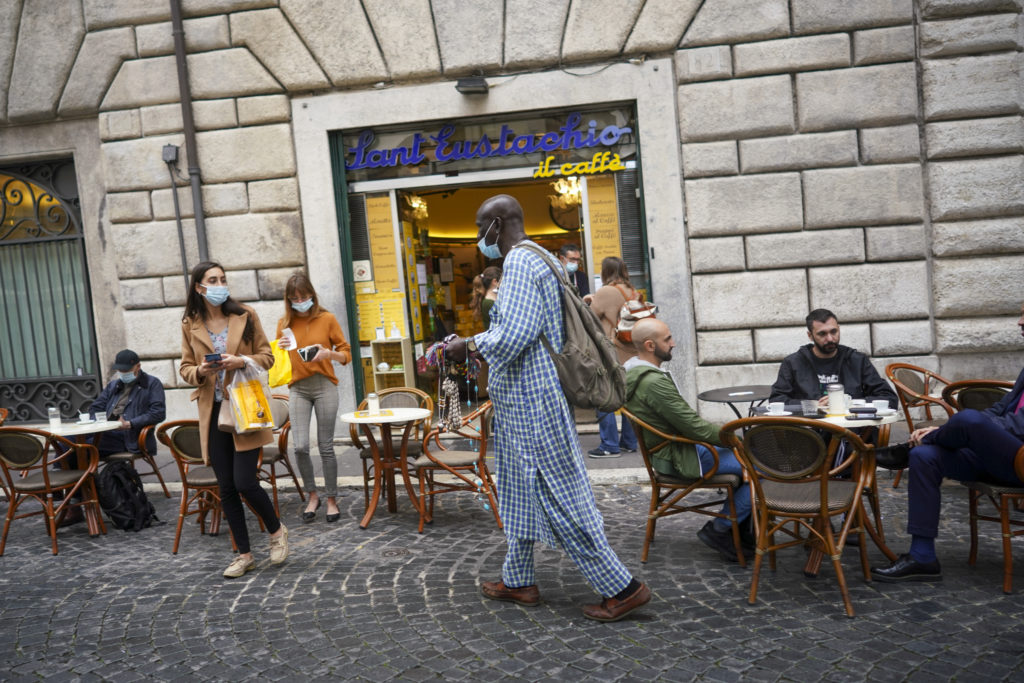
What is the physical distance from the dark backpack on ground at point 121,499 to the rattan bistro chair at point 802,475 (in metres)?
4.34

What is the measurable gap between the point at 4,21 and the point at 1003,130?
10226 mm

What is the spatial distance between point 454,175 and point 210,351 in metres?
4.54

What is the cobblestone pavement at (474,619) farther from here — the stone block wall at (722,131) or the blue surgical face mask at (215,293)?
the stone block wall at (722,131)

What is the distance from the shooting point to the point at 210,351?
4875 millimetres

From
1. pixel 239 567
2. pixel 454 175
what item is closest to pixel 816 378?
pixel 239 567

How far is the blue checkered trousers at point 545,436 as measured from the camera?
378 cm

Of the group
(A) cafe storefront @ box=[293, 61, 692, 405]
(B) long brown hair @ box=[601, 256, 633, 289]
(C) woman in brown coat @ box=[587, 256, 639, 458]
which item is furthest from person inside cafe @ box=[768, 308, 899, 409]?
(A) cafe storefront @ box=[293, 61, 692, 405]

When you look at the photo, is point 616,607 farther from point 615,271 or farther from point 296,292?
point 615,271

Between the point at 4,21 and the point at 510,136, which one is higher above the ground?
the point at 4,21

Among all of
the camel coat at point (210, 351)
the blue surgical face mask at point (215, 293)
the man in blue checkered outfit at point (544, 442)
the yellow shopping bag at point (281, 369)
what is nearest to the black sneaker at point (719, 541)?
the man in blue checkered outfit at point (544, 442)

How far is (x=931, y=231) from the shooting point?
7.84 metres

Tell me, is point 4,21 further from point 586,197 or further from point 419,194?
point 586,197

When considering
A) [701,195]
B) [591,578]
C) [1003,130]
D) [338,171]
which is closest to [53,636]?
[591,578]

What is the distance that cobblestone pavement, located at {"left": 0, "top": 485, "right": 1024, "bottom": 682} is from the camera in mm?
3414
